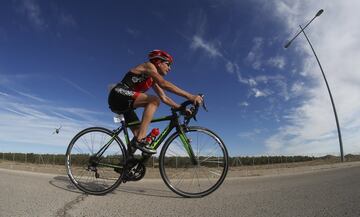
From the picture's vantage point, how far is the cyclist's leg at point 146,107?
4570 mm

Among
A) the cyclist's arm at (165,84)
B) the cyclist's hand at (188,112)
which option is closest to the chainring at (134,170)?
the cyclist's hand at (188,112)

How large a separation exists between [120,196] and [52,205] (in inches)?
39.2

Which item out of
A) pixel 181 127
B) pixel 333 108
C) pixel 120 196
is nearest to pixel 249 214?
pixel 181 127

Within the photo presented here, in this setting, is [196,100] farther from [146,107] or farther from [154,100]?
[146,107]

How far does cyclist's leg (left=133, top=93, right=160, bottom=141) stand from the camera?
4570 mm

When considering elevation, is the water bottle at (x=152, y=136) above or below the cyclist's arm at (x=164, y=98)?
below

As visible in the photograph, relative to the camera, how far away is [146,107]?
4586mm

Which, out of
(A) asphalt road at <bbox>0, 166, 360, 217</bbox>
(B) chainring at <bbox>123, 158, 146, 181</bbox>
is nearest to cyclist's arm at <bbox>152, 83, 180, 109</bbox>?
(B) chainring at <bbox>123, 158, 146, 181</bbox>

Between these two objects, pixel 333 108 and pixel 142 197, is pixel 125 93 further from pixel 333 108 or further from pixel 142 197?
pixel 333 108

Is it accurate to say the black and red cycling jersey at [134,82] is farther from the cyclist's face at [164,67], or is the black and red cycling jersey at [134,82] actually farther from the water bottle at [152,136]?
the water bottle at [152,136]

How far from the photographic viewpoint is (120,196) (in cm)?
456

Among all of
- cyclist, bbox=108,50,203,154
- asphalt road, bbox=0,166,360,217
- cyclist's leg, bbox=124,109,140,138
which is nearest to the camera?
asphalt road, bbox=0,166,360,217

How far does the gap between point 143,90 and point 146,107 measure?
1.02 ft

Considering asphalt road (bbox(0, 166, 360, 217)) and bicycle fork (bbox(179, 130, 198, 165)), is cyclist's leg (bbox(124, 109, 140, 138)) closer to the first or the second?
bicycle fork (bbox(179, 130, 198, 165))
